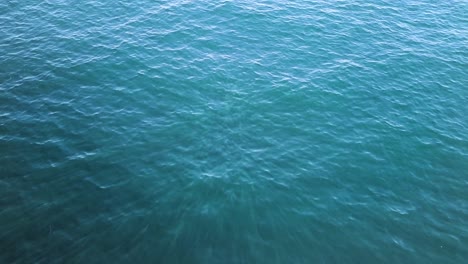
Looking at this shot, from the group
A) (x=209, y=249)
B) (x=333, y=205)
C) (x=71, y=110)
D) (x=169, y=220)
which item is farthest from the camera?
(x=71, y=110)

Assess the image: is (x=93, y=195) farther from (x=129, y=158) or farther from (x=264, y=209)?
(x=264, y=209)

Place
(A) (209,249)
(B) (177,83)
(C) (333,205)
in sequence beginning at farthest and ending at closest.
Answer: (B) (177,83) → (C) (333,205) → (A) (209,249)

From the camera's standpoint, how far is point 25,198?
A: 108ft

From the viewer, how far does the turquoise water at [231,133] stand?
101 ft

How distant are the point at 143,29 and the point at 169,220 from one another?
35.5m

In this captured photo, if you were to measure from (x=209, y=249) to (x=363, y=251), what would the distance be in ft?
42.1

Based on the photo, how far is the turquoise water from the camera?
3091cm

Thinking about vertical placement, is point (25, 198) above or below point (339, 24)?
below

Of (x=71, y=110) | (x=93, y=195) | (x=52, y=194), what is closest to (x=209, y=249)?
(x=93, y=195)

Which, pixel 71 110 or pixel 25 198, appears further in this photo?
pixel 71 110

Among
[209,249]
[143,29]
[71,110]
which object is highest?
[143,29]

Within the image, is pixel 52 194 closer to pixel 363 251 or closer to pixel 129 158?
pixel 129 158

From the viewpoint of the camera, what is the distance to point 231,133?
→ 40.8 metres

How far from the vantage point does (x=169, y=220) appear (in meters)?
31.9
